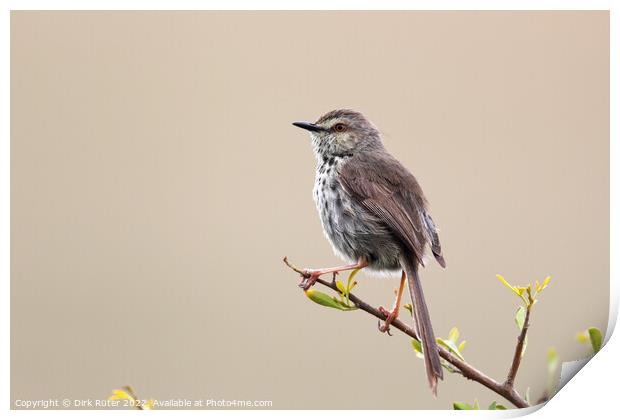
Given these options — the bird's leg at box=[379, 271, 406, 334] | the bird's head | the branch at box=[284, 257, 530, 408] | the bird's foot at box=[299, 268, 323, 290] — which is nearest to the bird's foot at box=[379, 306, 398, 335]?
the bird's leg at box=[379, 271, 406, 334]

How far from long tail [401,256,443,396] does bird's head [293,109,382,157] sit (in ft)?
1.93

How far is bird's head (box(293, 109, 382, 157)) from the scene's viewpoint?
2.88m

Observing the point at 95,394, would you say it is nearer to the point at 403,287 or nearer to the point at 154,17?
the point at 403,287

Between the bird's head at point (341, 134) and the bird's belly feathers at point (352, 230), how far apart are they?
6.2 inches

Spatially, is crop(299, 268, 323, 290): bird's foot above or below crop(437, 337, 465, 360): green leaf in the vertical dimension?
above

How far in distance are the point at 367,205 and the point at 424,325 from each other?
68 cm

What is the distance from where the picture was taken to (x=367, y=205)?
2631mm

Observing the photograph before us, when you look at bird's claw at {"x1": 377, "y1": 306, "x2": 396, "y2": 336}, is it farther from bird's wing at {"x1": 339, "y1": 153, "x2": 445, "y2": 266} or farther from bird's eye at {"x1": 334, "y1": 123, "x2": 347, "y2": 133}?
bird's eye at {"x1": 334, "y1": 123, "x2": 347, "y2": 133}

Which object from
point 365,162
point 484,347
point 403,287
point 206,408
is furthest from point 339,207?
point 206,408

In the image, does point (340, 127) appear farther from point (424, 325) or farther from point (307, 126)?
point (424, 325)

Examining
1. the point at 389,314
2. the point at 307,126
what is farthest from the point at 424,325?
the point at 307,126

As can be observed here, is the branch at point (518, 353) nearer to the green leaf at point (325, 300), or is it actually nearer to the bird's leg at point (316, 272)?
the green leaf at point (325, 300)

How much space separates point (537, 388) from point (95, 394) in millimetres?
1699

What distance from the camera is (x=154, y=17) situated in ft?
9.95
